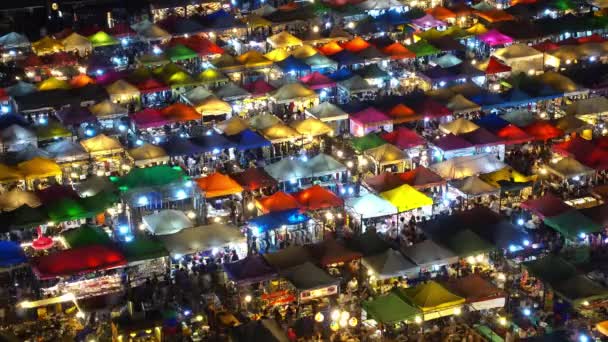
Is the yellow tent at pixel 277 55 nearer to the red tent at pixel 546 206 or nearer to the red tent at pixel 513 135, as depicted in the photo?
the red tent at pixel 513 135

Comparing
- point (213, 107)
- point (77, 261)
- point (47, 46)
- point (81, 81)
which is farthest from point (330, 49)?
point (77, 261)

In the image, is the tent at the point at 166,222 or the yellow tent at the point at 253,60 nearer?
the tent at the point at 166,222

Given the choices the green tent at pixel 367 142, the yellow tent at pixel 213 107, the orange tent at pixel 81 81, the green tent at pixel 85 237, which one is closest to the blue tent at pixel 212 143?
the yellow tent at pixel 213 107

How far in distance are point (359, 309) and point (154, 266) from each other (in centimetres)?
397

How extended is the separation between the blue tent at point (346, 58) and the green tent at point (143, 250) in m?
12.2

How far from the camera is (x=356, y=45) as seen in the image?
1227 inches

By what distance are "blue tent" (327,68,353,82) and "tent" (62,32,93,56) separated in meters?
7.99

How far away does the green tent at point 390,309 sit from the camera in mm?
16969

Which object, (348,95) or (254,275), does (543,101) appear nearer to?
(348,95)

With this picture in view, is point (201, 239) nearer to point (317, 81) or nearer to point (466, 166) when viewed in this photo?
point (466, 166)

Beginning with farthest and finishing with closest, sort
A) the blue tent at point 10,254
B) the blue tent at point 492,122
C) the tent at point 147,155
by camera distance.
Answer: the blue tent at point 492,122
the tent at point 147,155
the blue tent at point 10,254

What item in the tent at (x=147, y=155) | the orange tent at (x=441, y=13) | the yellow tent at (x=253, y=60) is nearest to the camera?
the tent at (x=147, y=155)

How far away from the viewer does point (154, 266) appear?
19.4 metres

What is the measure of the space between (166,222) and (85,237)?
1585 mm
